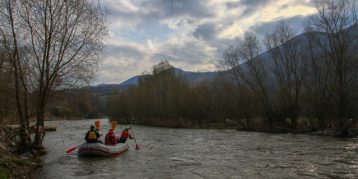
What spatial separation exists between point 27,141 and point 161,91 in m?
50.8

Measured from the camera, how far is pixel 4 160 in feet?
42.6

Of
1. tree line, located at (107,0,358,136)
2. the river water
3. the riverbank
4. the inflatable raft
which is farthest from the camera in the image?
tree line, located at (107,0,358,136)

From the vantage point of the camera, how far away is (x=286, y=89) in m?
41.6

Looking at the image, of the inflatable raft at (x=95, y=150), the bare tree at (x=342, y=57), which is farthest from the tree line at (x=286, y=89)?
the inflatable raft at (x=95, y=150)

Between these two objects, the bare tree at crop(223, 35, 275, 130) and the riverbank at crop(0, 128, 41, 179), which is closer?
the riverbank at crop(0, 128, 41, 179)

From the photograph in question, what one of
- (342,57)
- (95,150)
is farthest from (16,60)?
(342,57)

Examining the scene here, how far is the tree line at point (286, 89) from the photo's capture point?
3294 cm

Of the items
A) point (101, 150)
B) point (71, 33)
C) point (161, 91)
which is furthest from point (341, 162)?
point (161, 91)

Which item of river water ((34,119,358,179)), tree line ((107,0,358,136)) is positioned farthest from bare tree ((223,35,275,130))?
river water ((34,119,358,179))

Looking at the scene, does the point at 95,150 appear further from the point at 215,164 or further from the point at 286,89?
the point at 286,89

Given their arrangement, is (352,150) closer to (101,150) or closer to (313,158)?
(313,158)

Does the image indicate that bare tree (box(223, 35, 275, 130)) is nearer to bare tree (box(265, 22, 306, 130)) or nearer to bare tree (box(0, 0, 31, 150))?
bare tree (box(265, 22, 306, 130))

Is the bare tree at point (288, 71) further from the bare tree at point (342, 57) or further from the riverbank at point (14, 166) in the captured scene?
the riverbank at point (14, 166)

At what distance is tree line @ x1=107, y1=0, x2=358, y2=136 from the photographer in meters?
32.9
